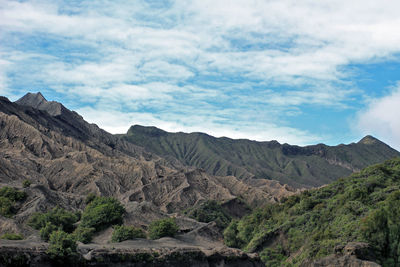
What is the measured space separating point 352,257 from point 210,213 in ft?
208

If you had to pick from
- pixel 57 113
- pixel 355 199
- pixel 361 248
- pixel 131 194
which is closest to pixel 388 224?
pixel 361 248

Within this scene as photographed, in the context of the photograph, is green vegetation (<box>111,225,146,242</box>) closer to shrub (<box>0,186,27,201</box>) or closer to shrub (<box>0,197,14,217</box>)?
shrub (<box>0,197,14,217</box>)

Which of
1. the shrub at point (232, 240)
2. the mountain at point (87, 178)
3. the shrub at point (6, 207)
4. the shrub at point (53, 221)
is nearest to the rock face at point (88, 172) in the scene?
the mountain at point (87, 178)

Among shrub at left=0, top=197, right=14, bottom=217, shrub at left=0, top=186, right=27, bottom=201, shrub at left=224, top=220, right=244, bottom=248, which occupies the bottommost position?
shrub at left=224, top=220, right=244, bottom=248

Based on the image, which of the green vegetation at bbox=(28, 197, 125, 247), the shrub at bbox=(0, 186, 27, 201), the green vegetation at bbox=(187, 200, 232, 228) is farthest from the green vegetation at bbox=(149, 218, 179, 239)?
the green vegetation at bbox=(187, 200, 232, 228)

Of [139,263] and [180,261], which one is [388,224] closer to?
[180,261]

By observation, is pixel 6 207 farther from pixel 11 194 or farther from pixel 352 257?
pixel 352 257

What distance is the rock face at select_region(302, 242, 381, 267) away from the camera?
155 ft

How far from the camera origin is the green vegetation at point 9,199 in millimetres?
73375

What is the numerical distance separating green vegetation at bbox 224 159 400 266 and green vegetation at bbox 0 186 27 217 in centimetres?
3447

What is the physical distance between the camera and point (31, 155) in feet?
439

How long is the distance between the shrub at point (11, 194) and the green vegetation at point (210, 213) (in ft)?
130

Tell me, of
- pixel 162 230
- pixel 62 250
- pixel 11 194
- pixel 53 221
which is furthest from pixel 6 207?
pixel 62 250

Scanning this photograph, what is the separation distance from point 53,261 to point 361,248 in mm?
30968
